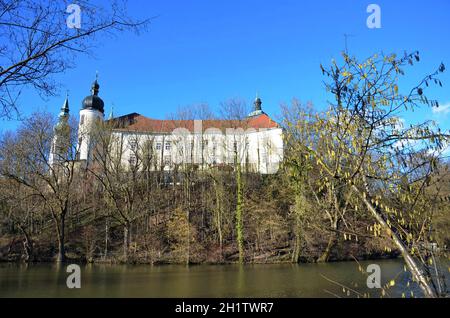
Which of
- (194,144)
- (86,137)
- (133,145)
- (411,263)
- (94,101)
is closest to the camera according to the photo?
(411,263)

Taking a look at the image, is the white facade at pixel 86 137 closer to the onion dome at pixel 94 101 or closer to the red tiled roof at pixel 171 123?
the red tiled roof at pixel 171 123

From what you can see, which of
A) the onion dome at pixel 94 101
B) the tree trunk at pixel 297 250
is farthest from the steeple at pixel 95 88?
the tree trunk at pixel 297 250

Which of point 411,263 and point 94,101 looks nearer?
point 411,263

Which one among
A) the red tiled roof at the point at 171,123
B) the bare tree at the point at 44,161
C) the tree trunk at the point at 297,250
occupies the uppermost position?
the red tiled roof at the point at 171,123

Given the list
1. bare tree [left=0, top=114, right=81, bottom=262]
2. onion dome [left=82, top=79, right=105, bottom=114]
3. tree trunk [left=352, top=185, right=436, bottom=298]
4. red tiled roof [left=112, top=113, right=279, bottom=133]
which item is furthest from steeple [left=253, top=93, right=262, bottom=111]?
tree trunk [left=352, top=185, right=436, bottom=298]

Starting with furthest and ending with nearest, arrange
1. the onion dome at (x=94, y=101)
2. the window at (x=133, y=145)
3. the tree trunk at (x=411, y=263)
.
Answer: the onion dome at (x=94, y=101), the window at (x=133, y=145), the tree trunk at (x=411, y=263)

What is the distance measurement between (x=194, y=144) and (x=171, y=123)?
5.03 meters

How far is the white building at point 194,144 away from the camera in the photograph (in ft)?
118

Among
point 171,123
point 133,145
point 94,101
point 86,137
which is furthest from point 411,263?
point 94,101

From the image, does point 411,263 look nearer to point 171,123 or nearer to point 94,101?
point 171,123

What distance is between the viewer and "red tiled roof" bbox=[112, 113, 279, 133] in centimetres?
4059

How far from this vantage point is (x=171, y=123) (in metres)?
45.8

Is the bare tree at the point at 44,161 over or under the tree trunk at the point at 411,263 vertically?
over
